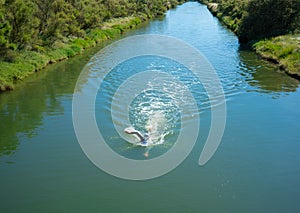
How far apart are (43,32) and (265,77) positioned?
67.4 ft

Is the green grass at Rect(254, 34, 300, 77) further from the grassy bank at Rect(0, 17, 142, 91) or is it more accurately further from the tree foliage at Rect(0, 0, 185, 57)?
the tree foliage at Rect(0, 0, 185, 57)

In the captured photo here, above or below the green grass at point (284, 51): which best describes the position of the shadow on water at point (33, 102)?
below

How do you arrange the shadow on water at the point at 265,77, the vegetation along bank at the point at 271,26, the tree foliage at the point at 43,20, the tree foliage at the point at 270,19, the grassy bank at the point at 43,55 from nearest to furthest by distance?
the shadow on water at the point at 265,77 < the grassy bank at the point at 43,55 < the tree foliage at the point at 43,20 < the vegetation along bank at the point at 271,26 < the tree foliage at the point at 270,19

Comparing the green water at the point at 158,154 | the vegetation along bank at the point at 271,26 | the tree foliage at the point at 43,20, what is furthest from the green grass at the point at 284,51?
the tree foliage at the point at 43,20

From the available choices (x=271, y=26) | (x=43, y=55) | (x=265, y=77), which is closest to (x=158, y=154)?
(x=265, y=77)

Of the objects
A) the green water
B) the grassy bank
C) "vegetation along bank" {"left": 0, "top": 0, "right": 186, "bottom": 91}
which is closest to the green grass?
the green water

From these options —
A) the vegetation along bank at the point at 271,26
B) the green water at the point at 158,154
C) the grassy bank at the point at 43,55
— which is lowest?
the green water at the point at 158,154

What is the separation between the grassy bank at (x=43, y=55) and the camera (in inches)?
1005

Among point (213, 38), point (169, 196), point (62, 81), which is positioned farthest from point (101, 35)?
point (169, 196)

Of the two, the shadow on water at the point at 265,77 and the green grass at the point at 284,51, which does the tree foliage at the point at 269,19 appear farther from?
the shadow on water at the point at 265,77

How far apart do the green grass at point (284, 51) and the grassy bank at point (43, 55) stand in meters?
18.5

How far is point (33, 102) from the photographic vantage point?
73.2 ft

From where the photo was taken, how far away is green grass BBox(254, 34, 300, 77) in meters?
28.3

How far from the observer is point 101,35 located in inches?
1710
